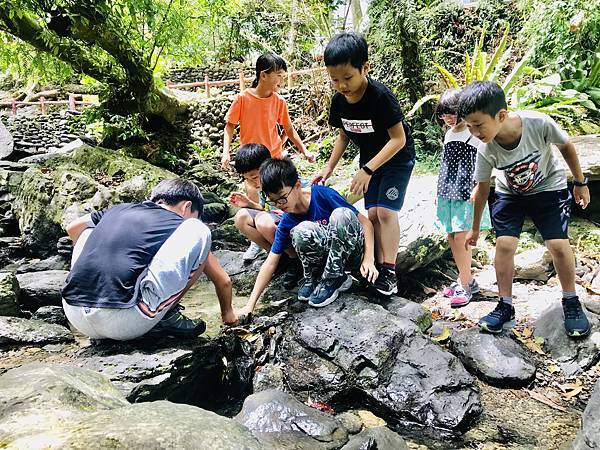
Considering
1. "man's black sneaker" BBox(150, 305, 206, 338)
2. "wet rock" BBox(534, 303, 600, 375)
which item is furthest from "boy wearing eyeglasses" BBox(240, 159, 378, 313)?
"wet rock" BBox(534, 303, 600, 375)

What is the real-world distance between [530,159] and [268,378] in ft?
6.57

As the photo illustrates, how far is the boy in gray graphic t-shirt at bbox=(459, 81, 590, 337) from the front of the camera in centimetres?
267

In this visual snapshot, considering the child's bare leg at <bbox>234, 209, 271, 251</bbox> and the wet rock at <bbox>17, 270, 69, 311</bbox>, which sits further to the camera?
the wet rock at <bbox>17, 270, 69, 311</bbox>

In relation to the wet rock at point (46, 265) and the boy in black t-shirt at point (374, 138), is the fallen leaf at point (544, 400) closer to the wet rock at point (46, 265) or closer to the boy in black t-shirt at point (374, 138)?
the boy in black t-shirt at point (374, 138)

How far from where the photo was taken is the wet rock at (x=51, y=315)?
3654 millimetres

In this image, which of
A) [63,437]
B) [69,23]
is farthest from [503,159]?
[69,23]

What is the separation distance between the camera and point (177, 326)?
2.89m

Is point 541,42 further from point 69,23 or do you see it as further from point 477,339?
point 69,23

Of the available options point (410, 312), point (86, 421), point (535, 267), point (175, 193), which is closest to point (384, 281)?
point (410, 312)

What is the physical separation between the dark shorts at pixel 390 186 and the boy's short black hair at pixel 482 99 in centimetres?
72

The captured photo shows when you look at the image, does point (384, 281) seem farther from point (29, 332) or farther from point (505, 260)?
point (29, 332)

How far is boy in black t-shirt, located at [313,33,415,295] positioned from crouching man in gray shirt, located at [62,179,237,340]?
3.57ft

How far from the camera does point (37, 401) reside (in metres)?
1.71

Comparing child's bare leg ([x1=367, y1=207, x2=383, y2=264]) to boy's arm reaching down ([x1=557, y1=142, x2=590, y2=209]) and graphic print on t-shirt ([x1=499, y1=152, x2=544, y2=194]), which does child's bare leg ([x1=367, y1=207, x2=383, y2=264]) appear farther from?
boy's arm reaching down ([x1=557, y1=142, x2=590, y2=209])
